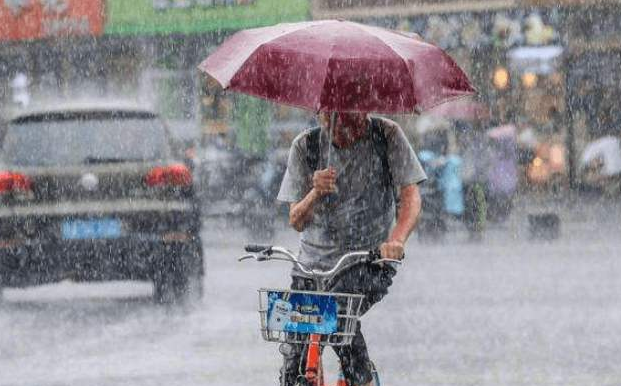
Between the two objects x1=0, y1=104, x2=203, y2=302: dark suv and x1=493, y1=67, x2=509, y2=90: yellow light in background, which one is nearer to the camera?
x1=0, y1=104, x2=203, y2=302: dark suv

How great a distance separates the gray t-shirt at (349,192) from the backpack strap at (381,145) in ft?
0.04

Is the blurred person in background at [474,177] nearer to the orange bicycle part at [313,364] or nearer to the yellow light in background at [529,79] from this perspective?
the yellow light in background at [529,79]

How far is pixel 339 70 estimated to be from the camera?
5.73 m

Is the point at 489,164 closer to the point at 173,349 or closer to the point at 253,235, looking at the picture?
the point at 253,235

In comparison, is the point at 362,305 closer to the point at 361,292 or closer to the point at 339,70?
the point at 361,292

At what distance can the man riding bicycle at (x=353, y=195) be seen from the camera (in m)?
5.88

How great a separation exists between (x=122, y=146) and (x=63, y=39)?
70.2 feet

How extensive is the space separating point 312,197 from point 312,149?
29 centimetres

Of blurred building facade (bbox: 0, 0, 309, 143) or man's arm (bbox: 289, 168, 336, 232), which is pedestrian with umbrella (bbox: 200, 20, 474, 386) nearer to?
man's arm (bbox: 289, 168, 336, 232)

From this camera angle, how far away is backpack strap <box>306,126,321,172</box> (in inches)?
234

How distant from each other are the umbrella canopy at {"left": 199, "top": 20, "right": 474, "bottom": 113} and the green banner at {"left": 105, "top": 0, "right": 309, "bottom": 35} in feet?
87.5

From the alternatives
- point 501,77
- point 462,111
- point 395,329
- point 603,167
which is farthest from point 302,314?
point 501,77

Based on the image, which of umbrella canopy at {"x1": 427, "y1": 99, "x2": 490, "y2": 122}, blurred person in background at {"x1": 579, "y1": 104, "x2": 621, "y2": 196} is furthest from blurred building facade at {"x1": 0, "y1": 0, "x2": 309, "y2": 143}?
blurred person in background at {"x1": 579, "y1": 104, "x2": 621, "y2": 196}

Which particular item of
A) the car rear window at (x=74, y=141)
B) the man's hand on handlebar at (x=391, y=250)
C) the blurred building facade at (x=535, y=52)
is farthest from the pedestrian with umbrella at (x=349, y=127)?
the blurred building facade at (x=535, y=52)
